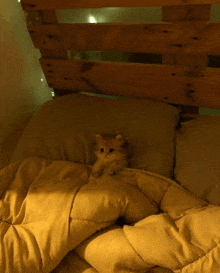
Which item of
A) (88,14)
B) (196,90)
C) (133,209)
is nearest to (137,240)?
(133,209)

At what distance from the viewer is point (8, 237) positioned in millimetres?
887

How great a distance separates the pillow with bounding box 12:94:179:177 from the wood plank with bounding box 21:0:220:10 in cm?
46

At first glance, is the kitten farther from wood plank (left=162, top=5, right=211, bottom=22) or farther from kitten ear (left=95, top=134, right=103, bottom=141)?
wood plank (left=162, top=5, right=211, bottom=22)

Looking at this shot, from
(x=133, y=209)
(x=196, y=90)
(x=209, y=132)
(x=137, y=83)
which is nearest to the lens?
(x=133, y=209)

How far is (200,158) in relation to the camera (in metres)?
1.08

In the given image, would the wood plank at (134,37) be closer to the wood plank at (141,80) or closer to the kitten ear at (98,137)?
the wood plank at (141,80)

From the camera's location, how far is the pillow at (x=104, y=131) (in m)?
1.18

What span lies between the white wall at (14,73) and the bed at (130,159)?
0.27ft

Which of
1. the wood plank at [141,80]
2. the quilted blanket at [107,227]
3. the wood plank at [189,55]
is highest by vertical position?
the wood plank at [189,55]

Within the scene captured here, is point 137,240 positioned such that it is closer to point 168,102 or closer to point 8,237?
point 8,237

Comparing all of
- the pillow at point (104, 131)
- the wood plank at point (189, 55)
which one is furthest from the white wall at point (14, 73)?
the wood plank at point (189, 55)

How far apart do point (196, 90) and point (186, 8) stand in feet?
1.25

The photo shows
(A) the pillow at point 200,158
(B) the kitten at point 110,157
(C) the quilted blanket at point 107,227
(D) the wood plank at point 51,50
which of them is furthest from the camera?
(D) the wood plank at point 51,50

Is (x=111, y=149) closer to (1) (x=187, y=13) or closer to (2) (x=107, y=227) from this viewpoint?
(2) (x=107, y=227)
